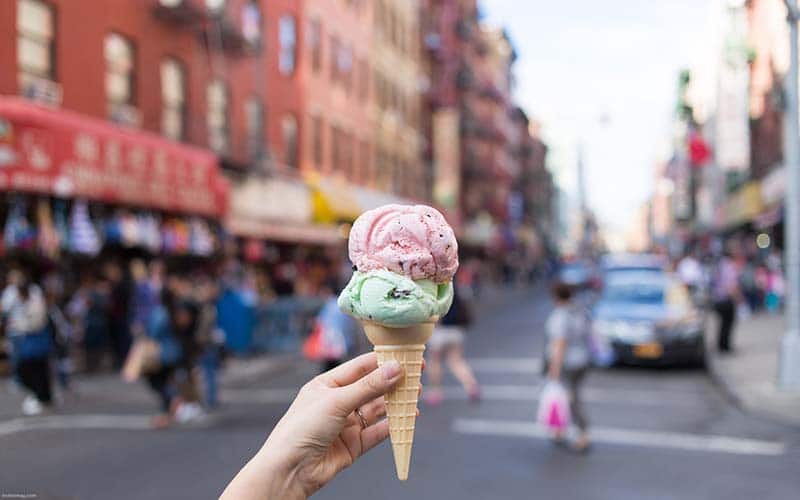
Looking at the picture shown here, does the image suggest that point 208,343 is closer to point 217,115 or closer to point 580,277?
point 217,115

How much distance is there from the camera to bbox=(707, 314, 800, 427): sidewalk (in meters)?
10.6

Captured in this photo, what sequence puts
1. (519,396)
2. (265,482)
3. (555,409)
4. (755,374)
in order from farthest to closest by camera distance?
(755,374), (519,396), (555,409), (265,482)

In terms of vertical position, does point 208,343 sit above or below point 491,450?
above

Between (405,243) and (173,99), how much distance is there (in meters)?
19.2

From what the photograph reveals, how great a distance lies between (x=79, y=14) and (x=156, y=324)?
8282 millimetres

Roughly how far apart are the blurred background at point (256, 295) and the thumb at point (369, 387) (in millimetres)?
827

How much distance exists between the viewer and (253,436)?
30.2 feet

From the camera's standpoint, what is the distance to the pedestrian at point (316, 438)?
2.06 m

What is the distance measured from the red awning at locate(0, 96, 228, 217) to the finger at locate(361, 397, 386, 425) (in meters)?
11.2

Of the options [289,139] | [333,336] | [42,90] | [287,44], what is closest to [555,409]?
[333,336]

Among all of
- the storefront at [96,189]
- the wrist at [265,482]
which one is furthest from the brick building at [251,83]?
the wrist at [265,482]

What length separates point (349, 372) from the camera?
2.35 metres

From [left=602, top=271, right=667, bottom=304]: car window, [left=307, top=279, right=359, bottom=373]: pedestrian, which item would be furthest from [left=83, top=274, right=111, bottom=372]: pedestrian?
[left=602, top=271, right=667, bottom=304]: car window

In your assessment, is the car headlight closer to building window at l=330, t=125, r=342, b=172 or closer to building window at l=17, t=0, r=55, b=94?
building window at l=17, t=0, r=55, b=94
